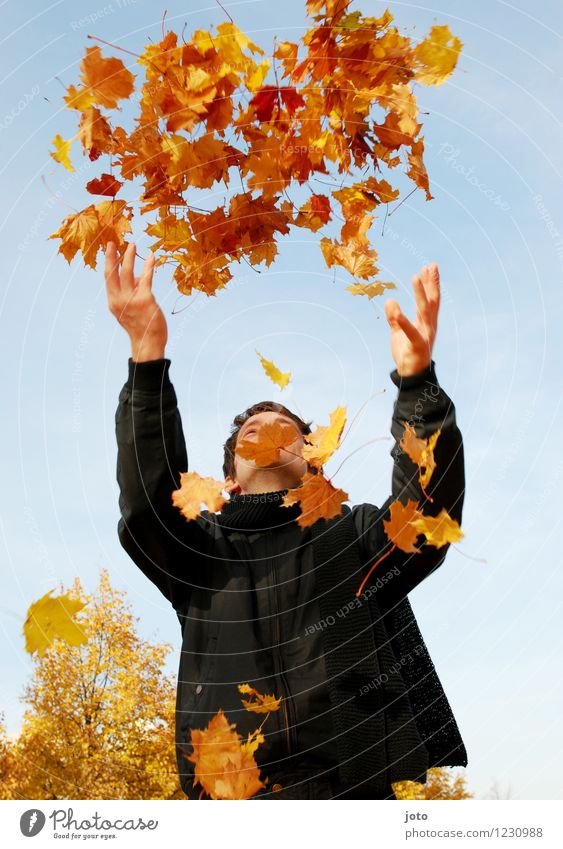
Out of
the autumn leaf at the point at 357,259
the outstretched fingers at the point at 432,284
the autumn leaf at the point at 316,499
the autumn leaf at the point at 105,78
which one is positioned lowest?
the autumn leaf at the point at 316,499

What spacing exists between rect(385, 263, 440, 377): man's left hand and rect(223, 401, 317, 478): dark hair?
1004 mm

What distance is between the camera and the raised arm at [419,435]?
3.23 meters

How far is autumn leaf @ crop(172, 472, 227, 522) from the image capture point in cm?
331

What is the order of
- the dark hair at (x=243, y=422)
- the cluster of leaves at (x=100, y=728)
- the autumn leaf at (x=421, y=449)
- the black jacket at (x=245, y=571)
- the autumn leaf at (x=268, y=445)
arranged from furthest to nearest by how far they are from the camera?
1. the cluster of leaves at (x=100, y=728)
2. the dark hair at (x=243, y=422)
3. the autumn leaf at (x=268, y=445)
4. the autumn leaf at (x=421, y=449)
5. the black jacket at (x=245, y=571)

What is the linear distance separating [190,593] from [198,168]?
2.07 metres

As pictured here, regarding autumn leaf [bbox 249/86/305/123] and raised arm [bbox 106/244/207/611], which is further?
autumn leaf [bbox 249/86/305/123]

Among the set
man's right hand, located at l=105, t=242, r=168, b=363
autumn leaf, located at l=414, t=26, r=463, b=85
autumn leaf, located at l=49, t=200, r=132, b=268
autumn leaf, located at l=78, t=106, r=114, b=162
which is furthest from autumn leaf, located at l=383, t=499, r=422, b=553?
autumn leaf, located at l=78, t=106, r=114, b=162

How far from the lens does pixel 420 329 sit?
335cm

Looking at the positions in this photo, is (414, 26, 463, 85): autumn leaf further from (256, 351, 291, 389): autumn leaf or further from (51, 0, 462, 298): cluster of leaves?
(256, 351, 291, 389): autumn leaf

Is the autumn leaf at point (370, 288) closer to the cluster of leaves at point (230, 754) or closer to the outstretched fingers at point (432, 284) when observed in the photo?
the outstretched fingers at point (432, 284)
